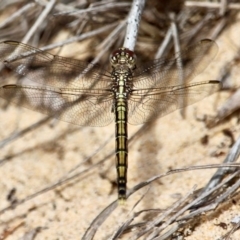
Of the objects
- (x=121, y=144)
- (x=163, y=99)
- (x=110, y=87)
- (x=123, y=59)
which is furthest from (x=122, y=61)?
(x=121, y=144)

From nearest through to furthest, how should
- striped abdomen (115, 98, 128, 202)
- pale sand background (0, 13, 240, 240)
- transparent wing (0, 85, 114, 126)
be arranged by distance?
striped abdomen (115, 98, 128, 202)
pale sand background (0, 13, 240, 240)
transparent wing (0, 85, 114, 126)

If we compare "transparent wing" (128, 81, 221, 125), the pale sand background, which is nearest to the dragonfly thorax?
"transparent wing" (128, 81, 221, 125)

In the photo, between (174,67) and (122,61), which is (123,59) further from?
(174,67)

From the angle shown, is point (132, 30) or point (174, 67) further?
point (174, 67)

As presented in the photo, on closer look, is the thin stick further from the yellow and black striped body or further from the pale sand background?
the pale sand background

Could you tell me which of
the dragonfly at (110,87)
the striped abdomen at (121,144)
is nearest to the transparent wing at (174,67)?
the dragonfly at (110,87)

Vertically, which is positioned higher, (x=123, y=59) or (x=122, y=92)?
(x=123, y=59)

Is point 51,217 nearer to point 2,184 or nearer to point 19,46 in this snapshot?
point 2,184

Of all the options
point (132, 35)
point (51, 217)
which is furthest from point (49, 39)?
point (51, 217)
